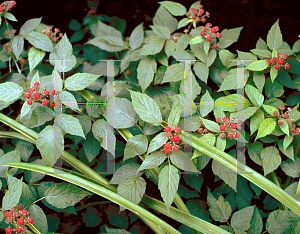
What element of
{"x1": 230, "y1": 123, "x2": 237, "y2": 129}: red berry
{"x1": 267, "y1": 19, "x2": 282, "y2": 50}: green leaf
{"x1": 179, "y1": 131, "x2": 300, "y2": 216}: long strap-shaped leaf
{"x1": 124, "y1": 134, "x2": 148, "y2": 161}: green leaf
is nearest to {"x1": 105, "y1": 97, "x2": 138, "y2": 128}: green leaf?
{"x1": 124, "y1": 134, "x2": 148, "y2": 161}: green leaf

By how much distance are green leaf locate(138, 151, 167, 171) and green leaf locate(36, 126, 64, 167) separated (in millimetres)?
231

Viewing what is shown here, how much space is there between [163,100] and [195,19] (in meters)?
0.30

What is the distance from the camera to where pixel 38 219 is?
0.71 metres

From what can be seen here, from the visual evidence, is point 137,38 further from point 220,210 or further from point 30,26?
point 220,210

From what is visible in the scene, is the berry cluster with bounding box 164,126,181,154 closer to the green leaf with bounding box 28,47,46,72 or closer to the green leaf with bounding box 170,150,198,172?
the green leaf with bounding box 170,150,198,172

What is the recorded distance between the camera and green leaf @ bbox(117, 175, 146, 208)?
69 centimetres

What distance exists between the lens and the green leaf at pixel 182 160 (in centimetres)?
67

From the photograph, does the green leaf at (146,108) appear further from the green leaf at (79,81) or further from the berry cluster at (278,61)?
the berry cluster at (278,61)

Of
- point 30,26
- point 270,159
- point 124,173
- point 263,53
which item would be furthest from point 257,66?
point 30,26

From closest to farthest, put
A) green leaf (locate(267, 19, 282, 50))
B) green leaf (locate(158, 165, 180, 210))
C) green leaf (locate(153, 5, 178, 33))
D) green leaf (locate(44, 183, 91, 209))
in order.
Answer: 1. green leaf (locate(158, 165, 180, 210))
2. green leaf (locate(44, 183, 91, 209))
3. green leaf (locate(267, 19, 282, 50))
4. green leaf (locate(153, 5, 178, 33))

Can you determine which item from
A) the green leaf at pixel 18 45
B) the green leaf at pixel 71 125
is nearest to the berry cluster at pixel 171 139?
the green leaf at pixel 71 125

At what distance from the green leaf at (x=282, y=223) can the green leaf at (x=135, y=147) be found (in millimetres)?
446

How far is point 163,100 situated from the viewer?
87cm

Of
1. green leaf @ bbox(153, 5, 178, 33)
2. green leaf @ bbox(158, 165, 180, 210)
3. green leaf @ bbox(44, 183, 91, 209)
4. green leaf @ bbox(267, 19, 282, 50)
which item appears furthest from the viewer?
green leaf @ bbox(153, 5, 178, 33)
